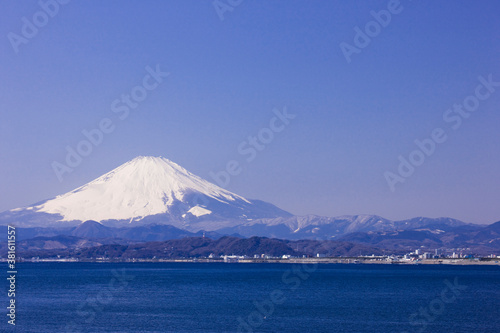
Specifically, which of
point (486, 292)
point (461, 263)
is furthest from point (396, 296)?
point (461, 263)

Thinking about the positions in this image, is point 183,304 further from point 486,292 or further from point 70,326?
point 486,292

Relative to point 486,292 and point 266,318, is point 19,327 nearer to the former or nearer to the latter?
point 266,318

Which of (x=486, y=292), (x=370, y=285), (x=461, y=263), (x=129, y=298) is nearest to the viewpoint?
(x=129, y=298)

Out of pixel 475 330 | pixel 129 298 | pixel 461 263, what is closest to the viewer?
pixel 475 330

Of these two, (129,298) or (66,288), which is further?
(66,288)

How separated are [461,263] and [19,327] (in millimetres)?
162432

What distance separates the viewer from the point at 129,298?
64938 mm

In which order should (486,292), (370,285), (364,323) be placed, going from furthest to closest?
(370,285) < (486,292) < (364,323)

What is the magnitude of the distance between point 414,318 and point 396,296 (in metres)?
18.6

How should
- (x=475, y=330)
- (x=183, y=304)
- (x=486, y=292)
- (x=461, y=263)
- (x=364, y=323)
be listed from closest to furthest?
(x=475, y=330)
(x=364, y=323)
(x=183, y=304)
(x=486, y=292)
(x=461, y=263)

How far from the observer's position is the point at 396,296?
2680 inches

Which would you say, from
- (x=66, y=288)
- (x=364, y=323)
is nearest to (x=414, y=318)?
(x=364, y=323)

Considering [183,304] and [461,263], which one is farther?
[461,263]

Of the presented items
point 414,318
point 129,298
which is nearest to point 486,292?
point 414,318
